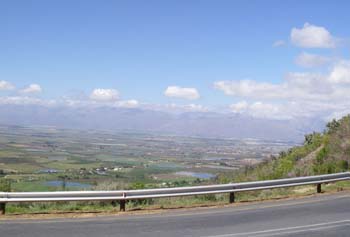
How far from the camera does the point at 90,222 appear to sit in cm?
1232

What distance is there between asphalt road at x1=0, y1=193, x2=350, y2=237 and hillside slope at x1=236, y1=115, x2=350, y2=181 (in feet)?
27.7

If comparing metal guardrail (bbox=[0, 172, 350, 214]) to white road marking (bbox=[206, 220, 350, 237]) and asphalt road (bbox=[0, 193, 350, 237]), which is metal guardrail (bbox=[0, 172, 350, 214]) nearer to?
asphalt road (bbox=[0, 193, 350, 237])

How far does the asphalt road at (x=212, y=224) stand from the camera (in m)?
11.1

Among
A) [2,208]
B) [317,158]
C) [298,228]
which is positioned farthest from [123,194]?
[317,158]

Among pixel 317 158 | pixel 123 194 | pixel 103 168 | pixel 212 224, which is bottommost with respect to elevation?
pixel 103 168

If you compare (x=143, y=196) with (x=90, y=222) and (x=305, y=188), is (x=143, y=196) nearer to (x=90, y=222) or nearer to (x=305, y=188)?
(x=90, y=222)

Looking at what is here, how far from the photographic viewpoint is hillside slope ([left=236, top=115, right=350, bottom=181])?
23.0 meters

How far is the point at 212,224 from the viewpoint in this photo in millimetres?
12141

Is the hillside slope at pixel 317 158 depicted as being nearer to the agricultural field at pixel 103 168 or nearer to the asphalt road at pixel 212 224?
the agricultural field at pixel 103 168

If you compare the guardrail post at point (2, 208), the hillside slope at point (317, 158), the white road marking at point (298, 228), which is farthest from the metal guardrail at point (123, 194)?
the hillside slope at point (317, 158)

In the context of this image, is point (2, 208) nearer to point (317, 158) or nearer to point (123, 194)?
point (123, 194)

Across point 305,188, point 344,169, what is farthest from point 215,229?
point 344,169

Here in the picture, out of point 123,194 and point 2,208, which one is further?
point 123,194

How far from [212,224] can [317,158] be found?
1454 cm
